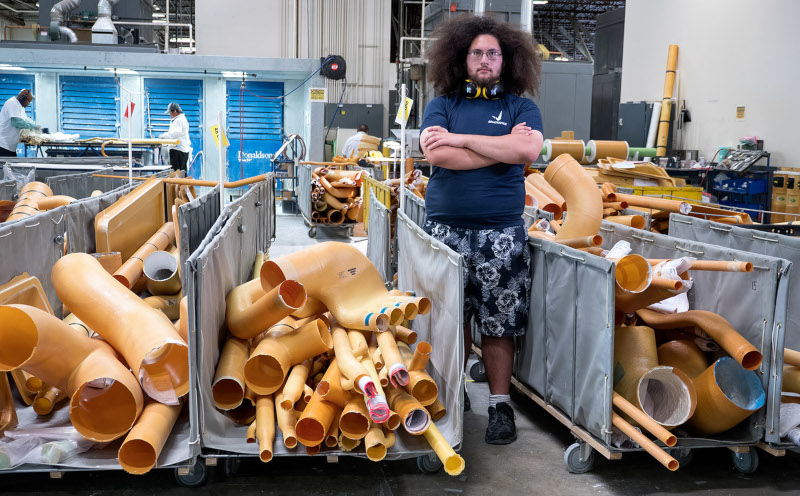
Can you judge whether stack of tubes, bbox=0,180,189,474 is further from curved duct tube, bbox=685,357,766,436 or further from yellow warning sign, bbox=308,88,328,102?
yellow warning sign, bbox=308,88,328,102

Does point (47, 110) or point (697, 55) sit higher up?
point (697, 55)

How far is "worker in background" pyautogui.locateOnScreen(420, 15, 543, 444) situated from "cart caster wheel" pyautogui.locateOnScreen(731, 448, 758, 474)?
1.01 metres

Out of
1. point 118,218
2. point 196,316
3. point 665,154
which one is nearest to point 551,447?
point 196,316

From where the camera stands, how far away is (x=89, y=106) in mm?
15188


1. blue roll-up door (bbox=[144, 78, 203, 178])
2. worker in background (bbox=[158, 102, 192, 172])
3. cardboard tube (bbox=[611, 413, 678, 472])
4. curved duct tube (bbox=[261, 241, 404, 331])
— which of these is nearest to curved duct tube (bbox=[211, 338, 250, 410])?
curved duct tube (bbox=[261, 241, 404, 331])

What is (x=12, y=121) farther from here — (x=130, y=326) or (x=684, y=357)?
(x=684, y=357)

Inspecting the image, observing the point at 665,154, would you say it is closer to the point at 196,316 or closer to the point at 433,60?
the point at 433,60

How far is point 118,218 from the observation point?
5.09m

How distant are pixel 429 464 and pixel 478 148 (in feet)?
4.77

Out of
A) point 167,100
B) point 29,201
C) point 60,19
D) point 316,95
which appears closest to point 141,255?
point 29,201

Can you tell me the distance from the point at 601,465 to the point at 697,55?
11214mm

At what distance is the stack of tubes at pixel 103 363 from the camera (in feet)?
9.49

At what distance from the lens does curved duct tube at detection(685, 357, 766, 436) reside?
3.10 metres

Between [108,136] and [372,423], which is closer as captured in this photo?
[372,423]
